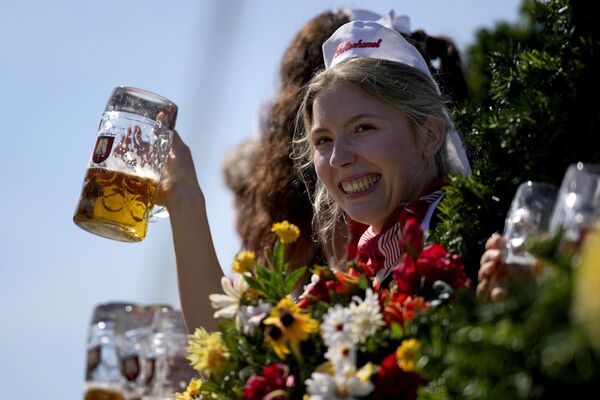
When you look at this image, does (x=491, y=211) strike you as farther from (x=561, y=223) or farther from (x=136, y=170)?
(x=136, y=170)

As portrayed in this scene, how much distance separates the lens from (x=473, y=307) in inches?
47.7

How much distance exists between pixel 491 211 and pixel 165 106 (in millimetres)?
1190

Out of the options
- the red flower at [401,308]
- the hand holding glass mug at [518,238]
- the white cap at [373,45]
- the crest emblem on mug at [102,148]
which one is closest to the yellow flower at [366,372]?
the red flower at [401,308]

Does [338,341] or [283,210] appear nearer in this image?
[338,341]

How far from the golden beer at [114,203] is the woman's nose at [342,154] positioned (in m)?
0.49

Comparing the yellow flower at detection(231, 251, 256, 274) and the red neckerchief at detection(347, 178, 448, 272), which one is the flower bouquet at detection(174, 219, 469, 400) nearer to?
the yellow flower at detection(231, 251, 256, 274)

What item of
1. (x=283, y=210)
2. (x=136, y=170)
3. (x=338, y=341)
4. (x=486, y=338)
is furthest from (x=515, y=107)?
(x=283, y=210)

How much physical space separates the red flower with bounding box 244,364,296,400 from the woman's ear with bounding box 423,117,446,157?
127cm

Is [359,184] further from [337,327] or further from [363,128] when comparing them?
[337,327]

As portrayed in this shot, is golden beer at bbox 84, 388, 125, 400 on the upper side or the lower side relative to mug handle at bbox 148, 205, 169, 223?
lower

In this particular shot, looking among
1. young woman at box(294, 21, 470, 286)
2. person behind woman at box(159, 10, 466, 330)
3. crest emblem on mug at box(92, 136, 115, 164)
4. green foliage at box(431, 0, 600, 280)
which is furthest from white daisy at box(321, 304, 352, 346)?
person behind woman at box(159, 10, 466, 330)

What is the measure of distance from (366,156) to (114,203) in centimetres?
66

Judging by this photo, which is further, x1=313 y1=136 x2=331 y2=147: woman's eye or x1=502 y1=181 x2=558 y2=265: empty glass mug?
x1=313 y1=136 x2=331 y2=147: woman's eye

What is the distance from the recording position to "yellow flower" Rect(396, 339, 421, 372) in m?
1.40
